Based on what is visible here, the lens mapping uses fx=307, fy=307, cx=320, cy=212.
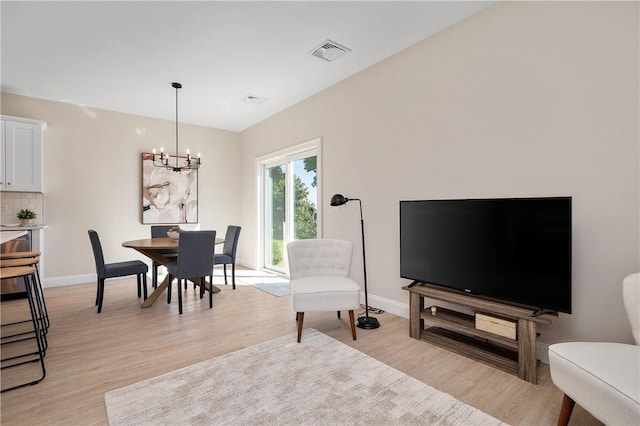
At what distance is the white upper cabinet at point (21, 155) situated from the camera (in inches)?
163

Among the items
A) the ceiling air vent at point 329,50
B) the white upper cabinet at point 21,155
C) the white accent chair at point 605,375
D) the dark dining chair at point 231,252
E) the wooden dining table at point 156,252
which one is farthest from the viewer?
the dark dining chair at point 231,252

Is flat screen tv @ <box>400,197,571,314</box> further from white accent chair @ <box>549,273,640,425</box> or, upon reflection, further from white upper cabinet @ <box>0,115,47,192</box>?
white upper cabinet @ <box>0,115,47,192</box>

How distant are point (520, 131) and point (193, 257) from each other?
3364mm

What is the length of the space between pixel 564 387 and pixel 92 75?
524 centimetres

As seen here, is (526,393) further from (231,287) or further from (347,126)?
(231,287)

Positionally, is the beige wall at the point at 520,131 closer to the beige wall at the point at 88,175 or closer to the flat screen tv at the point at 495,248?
the flat screen tv at the point at 495,248

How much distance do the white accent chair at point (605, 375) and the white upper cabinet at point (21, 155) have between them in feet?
19.8

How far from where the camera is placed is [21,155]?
4266 mm

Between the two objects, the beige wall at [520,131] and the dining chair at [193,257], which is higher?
the beige wall at [520,131]

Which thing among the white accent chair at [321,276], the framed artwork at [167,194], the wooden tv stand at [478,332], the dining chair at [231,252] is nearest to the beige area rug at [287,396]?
the white accent chair at [321,276]

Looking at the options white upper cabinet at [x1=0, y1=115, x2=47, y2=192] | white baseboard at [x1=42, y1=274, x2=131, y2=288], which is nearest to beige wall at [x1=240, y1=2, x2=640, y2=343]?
white baseboard at [x1=42, y1=274, x2=131, y2=288]

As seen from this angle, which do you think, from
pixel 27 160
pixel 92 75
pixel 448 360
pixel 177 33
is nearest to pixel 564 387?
pixel 448 360

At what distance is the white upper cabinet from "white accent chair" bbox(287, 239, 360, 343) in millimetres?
4020

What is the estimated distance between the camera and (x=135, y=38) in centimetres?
298
